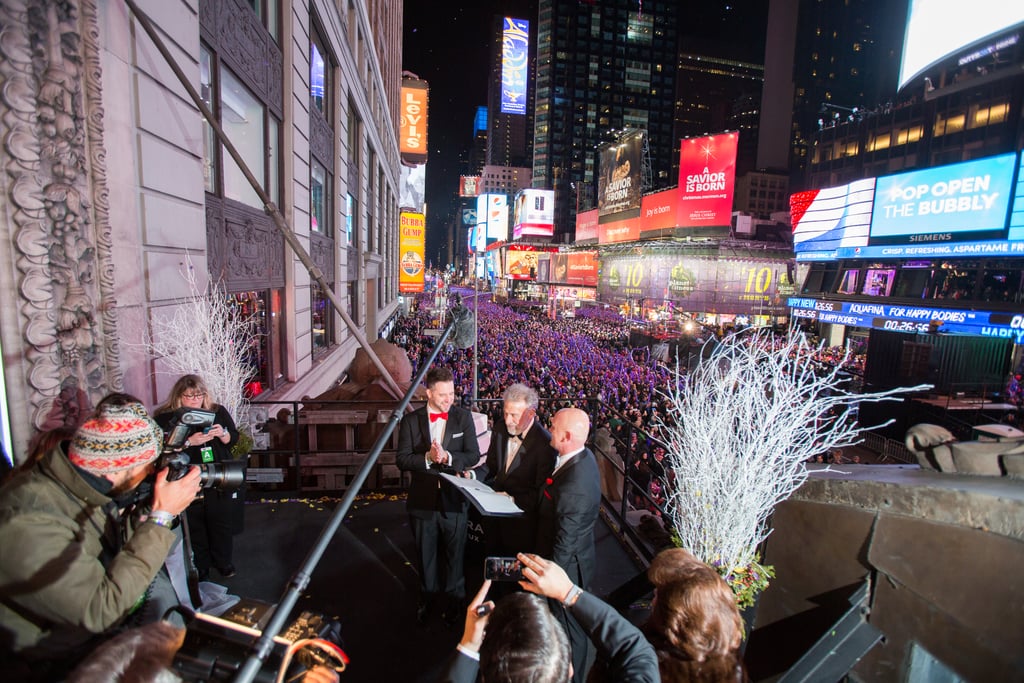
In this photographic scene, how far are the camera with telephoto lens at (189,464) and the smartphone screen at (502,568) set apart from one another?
4.67 feet

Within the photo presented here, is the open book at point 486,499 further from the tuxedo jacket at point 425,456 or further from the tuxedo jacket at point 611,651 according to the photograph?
the tuxedo jacket at point 611,651

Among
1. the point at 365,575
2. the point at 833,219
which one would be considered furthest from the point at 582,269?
the point at 365,575

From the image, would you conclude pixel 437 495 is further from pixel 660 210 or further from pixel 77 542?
pixel 660 210

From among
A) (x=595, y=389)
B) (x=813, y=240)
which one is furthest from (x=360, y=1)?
(x=813, y=240)

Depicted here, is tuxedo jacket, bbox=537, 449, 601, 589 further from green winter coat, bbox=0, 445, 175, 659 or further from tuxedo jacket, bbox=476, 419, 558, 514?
green winter coat, bbox=0, 445, 175, 659

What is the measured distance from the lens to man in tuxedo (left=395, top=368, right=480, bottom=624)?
13.5 feet

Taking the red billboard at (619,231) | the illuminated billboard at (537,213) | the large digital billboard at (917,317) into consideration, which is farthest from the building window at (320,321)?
the illuminated billboard at (537,213)

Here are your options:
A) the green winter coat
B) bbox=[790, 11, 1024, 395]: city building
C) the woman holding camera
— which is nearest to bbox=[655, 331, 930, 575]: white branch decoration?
the green winter coat

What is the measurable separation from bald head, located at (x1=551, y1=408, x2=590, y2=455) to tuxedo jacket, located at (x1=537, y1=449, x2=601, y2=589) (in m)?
0.08

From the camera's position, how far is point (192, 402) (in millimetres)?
4199

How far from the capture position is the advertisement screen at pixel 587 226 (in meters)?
54.2

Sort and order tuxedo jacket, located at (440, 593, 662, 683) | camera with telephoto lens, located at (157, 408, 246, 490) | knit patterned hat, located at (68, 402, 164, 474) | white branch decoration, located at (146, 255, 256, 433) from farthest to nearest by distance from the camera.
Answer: white branch decoration, located at (146, 255, 256, 433) → camera with telephoto lens, located at (157, 408, 246, 490) → knit patterned hat, located at (68, 402, 164, 474) → tuxedo jacket, located at (440, 593, 662, 683)

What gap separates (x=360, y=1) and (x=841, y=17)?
141 m

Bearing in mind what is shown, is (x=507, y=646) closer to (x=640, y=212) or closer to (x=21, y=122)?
(x=21, y=122)
